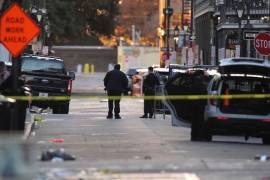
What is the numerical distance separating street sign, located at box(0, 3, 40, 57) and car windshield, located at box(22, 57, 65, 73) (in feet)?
33.0

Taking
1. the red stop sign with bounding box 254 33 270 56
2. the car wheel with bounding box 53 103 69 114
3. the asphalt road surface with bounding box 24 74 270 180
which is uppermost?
the red stop sign with bounding box 254 33 270 56

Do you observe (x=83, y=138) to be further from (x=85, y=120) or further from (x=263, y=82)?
(x=85, y=120)

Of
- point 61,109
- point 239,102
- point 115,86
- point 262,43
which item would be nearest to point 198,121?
point 239,102

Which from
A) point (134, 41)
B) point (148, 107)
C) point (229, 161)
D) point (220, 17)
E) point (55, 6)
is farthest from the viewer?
point (134, 41)

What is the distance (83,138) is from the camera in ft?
59.2

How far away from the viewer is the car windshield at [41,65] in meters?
28.2

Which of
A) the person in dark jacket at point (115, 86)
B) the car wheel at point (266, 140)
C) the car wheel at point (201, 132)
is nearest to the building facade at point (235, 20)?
the person in dark jacket at point (115, 86)

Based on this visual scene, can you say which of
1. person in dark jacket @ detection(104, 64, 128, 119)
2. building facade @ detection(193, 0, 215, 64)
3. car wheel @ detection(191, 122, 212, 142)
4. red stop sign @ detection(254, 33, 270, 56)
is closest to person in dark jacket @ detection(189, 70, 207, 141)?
car wheel @ detection(191, 122, 212, 142)

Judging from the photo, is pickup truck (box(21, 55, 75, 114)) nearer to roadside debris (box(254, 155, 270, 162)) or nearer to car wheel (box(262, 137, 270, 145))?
car wheel (box(262, 137, 270, 145))

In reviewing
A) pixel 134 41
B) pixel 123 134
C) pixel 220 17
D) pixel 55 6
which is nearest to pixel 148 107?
pixel 123 134

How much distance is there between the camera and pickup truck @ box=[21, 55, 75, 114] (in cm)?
2772

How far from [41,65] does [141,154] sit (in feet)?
47.5

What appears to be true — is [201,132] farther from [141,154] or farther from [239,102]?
[141,154]

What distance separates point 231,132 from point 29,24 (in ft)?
16.6
